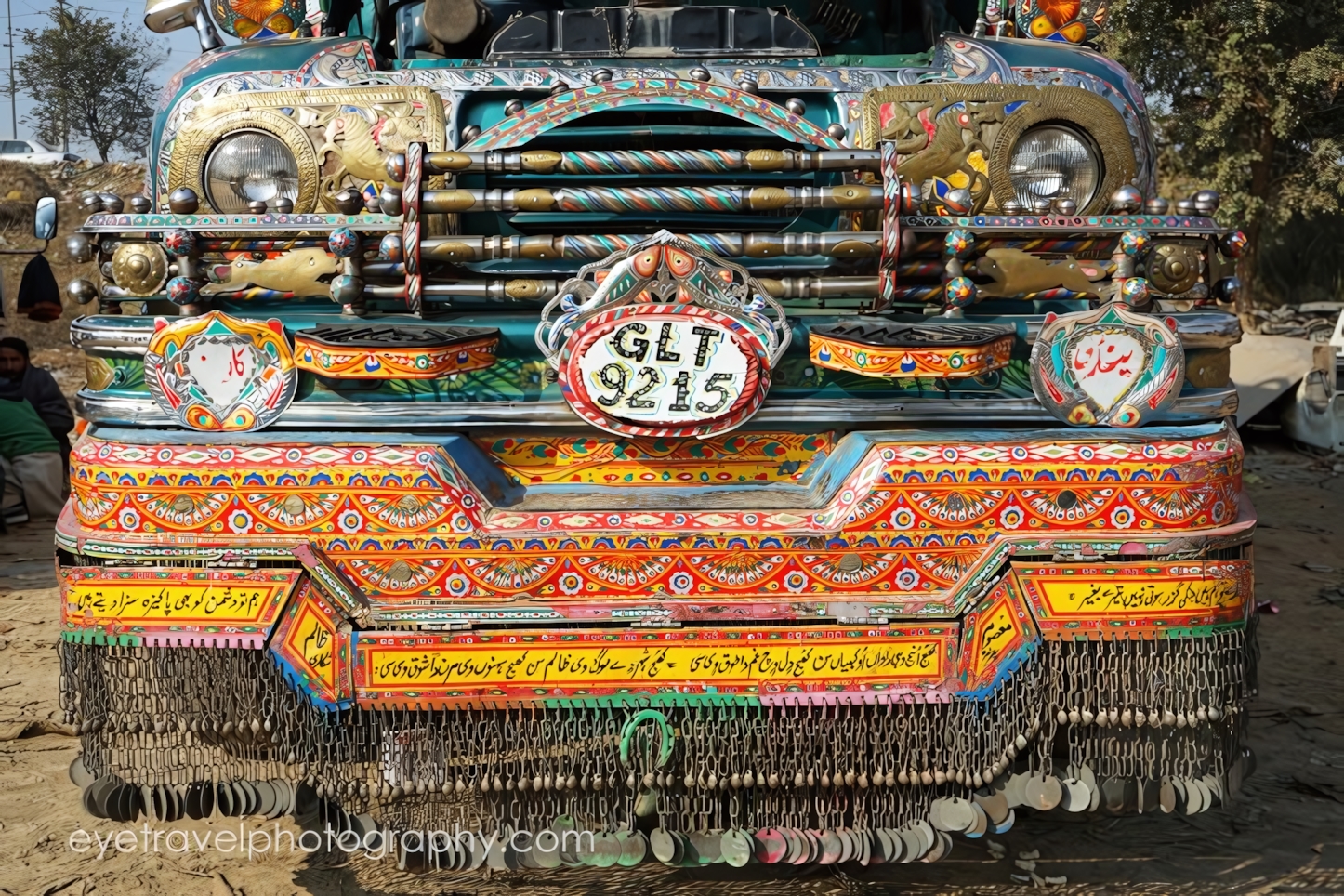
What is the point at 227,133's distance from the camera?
3.04 meters

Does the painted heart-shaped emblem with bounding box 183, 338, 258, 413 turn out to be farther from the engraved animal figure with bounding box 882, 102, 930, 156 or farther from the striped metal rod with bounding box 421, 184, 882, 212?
the engraved animal figure with bounding box 882, 102, 930, 156

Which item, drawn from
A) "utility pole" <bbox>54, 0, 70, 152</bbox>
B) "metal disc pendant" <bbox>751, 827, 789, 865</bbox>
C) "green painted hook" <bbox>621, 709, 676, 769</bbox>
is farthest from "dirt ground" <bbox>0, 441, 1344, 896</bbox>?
"utility pole" <bbox>54, 0, 70, 152</bbox>

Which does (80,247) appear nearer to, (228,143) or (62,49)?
(228,143)

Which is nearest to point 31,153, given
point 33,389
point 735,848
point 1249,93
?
point 33,389

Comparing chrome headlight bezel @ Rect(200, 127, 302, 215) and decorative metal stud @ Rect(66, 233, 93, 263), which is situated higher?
chrome headlight bezel @ Rect(200, 127, 302, 215)

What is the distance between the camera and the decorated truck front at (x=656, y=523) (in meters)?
2.39

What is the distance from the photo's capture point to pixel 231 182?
120 inches

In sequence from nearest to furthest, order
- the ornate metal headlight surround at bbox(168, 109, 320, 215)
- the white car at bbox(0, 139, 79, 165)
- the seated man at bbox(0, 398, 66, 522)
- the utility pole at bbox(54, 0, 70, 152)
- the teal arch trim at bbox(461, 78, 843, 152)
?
the teal arch trim at bbox(461, 78, 843, 152) < the ornate metal headlight surround at bbox(168, 109, 320, 215) < the seated man at bbox(0, 398, 66, 522) < the white car at bbox(0, 139, 79, 165) < the utility pole at bbox(54, 0, 70, 152)

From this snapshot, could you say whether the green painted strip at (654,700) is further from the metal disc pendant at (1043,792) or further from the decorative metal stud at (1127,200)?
the decorative metal stud at (1127,200)

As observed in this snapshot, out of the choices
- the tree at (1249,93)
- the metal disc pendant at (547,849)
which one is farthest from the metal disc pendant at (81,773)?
the tree at (1249,93)

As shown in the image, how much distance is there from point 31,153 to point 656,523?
2856cm

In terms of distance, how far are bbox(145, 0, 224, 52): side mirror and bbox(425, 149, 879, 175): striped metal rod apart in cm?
193

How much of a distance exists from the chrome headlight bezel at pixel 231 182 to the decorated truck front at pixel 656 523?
325mm

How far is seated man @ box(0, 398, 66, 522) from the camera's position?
8148mm
